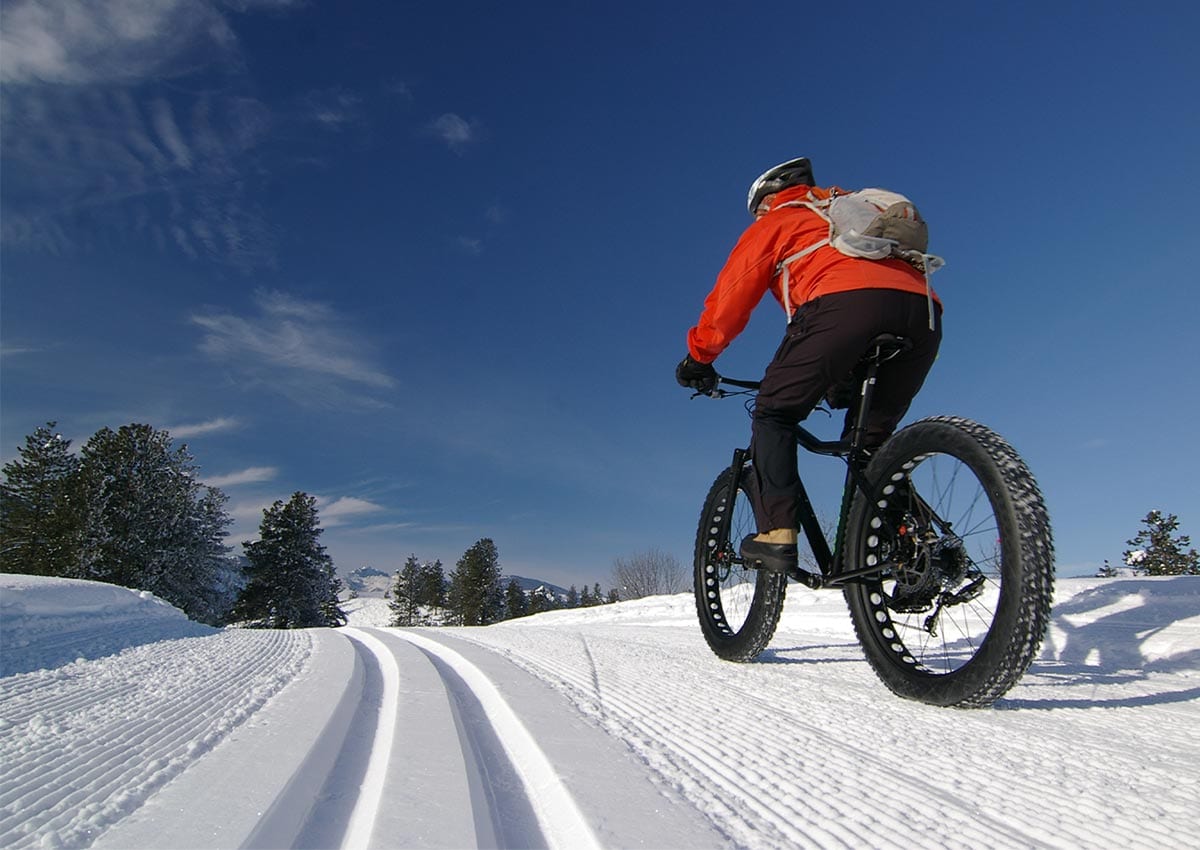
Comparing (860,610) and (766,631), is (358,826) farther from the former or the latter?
(766,631)

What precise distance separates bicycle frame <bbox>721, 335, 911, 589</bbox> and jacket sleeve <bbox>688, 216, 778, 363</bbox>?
20.7 inches

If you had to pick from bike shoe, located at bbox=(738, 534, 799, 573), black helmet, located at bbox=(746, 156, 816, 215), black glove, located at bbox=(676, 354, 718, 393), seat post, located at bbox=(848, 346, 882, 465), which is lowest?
bike shoe, located at bbox=(738, 534, 799, 573)

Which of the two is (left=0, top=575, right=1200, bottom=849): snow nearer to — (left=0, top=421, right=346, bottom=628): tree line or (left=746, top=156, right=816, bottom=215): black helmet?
(left=746, top=156, right=816, bottom=215): black helmet

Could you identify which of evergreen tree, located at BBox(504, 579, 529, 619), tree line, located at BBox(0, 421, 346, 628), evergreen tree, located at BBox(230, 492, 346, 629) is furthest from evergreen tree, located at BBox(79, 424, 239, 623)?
evergreen tree, located at BBox(504, 579, 529, 619)

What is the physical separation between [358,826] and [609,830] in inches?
13.5

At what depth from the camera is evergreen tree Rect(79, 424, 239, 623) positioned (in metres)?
24.2

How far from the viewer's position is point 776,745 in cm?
131

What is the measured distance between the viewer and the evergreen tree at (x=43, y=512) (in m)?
23.9

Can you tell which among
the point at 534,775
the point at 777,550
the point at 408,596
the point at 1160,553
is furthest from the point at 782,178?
the point at 408,596

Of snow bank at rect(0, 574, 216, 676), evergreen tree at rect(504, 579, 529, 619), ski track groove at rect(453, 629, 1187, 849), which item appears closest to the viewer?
ski track groove at rect(453, 629, 1187, 849)

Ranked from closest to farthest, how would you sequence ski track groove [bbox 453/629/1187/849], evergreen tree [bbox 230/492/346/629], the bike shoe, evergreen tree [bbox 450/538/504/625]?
ski track groove [bbox 453/629/1187/849] < the bike shoe < evergreen tree [bbox 230/492/346/629] < evergreen tree [bbox 450/538/504/625]

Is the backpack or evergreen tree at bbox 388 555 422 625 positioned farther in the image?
evergreen tree at bbox 388 555 422 625

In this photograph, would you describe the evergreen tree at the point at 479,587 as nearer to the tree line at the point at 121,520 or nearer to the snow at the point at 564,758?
the tree line at the point at 121,520

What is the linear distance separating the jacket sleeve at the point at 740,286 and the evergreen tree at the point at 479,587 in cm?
4726
